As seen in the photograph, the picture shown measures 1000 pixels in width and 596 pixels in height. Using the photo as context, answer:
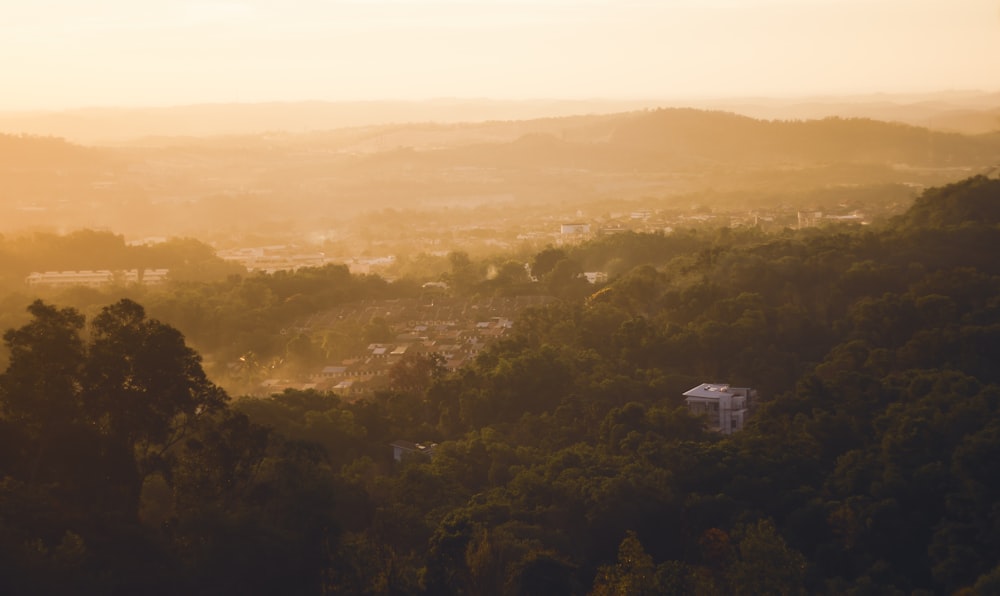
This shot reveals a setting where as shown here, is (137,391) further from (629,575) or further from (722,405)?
(722,405)

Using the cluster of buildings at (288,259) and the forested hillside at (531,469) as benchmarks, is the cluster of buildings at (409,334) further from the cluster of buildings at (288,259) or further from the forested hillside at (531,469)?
the cluster of buildings at (288,259)

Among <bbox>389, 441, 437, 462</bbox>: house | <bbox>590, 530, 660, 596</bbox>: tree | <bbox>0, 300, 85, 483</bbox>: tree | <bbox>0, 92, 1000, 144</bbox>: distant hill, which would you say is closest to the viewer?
<bbox>590, 530, 660, 596</bbox>: tree

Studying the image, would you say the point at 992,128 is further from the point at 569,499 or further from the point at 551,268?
the point at 569,499

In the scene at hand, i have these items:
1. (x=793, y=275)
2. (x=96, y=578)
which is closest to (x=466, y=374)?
(x=793, y=275)

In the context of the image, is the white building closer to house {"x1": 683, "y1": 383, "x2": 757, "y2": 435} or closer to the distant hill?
the distant hill

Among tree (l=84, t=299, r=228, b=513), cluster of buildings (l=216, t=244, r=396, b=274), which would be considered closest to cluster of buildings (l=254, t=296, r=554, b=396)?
tree (l=84, t=299, r=228, b=513)

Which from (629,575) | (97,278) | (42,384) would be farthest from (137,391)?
(97,278)

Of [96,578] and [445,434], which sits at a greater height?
[96,578]

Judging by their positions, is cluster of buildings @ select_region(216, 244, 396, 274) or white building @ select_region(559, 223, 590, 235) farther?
white building @ select_region(559, 223, 590, 235)
